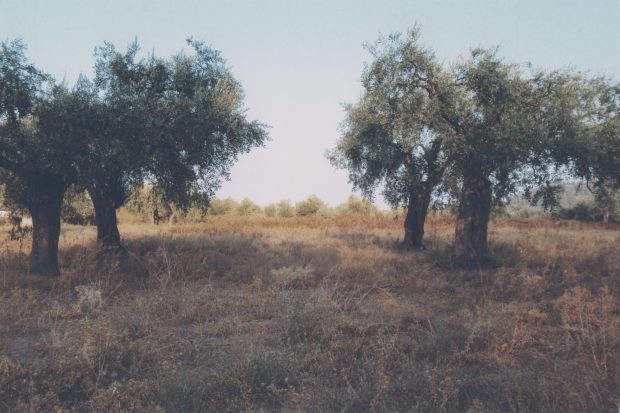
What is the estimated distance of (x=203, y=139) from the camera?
14859mm

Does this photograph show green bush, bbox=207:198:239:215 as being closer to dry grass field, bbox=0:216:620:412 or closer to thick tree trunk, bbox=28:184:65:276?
thick tree trunk, bbox=28:184:65:276

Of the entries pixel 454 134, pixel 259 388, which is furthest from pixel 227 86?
pixel 259 388

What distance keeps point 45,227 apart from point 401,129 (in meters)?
12.6

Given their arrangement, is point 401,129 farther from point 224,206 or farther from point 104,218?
point 224,206

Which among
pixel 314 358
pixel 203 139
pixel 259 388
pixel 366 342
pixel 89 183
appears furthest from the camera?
pixel 203 139

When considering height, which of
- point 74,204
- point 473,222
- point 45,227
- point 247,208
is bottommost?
point 45,227

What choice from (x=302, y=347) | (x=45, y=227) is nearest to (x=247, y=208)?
(x=45, y=227)

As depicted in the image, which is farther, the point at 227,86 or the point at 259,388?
the point at 227,86

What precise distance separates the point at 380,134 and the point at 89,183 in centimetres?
1115

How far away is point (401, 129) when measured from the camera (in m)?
16.5

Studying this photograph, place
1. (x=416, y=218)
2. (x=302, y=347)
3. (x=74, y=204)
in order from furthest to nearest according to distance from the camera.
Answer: (x=74, y=204) → (x=416, y=218) → (x=302, y=347)

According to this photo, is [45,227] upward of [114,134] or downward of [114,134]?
downward

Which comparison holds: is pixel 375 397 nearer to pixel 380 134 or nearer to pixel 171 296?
pixel 171 296

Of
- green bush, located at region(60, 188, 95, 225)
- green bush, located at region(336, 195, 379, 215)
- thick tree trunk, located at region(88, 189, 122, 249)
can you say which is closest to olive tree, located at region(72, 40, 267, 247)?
thick tree trunk, located at region(88, 189, 122, 249)
